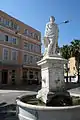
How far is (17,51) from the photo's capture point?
33812 millimetres

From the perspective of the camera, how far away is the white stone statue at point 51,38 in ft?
23.6

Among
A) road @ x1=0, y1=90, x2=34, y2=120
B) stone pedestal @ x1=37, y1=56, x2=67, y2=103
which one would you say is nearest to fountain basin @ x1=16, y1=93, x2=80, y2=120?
stone pedestal @ x1=37, y1=56, x2=67, y2=103

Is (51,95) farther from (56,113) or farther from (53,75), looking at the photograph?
(56,113)

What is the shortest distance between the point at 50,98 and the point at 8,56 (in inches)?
1030

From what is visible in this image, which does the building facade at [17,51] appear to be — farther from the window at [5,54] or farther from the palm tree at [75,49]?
the palm tree at [75,49]

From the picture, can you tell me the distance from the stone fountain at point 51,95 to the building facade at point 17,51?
75.4ft

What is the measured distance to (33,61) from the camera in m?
38.8

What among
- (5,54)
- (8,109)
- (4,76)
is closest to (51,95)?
(8,109)

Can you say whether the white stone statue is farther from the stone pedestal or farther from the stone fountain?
the stone pedestal

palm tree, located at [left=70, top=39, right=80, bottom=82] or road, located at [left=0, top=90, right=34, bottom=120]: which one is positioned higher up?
palm tree, located at [left=70, top=39, right=80, bottom=82]

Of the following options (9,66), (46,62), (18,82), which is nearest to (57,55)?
(46,62)

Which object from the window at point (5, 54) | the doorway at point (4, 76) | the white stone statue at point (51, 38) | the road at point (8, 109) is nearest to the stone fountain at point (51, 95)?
the white stone statue at point (51, 38)

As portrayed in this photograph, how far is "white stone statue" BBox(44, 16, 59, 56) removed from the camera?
7.20m

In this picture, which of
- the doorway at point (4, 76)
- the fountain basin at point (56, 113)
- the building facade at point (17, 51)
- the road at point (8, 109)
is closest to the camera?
the fountain basin at point (56, 113)
